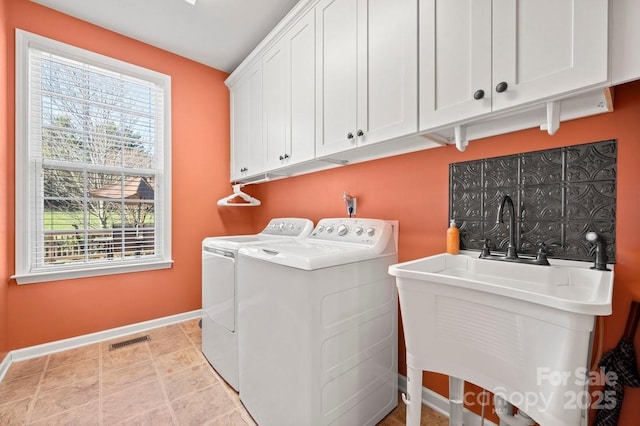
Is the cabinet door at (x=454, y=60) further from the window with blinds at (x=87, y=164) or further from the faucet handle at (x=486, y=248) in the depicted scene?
the window with blinds at (x=87, y=164)

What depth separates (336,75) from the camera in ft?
5.34

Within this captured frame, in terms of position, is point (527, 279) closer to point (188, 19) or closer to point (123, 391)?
point (123, 391)

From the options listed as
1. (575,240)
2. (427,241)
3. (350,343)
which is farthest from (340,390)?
(575,240)

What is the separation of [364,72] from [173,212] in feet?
7.48

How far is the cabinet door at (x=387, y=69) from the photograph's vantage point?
126 cm

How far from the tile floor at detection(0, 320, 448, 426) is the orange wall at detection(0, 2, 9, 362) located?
0.31 m

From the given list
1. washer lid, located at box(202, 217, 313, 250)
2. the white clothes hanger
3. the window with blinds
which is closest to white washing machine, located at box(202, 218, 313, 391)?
washer lid, located at box(202, 217, 313, 250)

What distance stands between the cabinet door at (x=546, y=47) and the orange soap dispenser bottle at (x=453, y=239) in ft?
2.03

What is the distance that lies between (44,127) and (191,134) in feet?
3.62

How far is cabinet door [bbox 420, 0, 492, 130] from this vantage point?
1.03m

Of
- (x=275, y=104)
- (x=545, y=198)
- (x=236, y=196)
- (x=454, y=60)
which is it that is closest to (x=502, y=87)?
(x=454, y=60)

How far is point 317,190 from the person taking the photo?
2295 mm

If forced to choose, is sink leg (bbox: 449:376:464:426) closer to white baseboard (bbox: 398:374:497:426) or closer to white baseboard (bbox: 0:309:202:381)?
white baseboard (bbox: 398:374:497:426)

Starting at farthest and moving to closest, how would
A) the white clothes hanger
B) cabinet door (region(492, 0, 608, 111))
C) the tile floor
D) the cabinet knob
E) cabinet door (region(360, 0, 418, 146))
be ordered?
the white clothes hanger
the tile floor
cabinet door (region(360, 0, 418, 146))
the cabinet knob
cabinet door (region(492, 0, 608, 111))
